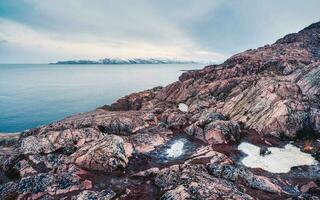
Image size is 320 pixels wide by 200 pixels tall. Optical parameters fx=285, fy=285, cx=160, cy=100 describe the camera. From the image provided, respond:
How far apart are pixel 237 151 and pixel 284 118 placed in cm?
1192

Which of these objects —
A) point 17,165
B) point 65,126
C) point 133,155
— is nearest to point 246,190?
point 133,155

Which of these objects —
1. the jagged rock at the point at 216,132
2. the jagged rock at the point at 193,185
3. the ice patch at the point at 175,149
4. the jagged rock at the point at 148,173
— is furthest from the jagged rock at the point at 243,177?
the jagged rock at the point at 216,132

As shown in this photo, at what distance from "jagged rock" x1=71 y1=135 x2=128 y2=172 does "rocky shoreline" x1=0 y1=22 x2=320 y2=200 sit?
111 millimetres

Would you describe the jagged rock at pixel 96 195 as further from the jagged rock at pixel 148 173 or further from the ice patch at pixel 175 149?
the ice patch at pixel 175 149

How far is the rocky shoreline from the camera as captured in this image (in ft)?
88.3

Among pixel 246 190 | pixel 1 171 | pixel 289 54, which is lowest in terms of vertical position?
pixel 1 171

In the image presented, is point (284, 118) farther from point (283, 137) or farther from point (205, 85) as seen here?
point (205, 85)

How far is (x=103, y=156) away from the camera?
32.4 m

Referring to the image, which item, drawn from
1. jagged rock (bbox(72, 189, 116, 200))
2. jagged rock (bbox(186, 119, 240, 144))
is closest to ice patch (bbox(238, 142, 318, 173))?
jagged rock (bbox(186, 119, 240, 144))

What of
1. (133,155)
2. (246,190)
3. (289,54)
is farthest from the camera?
(289,54)

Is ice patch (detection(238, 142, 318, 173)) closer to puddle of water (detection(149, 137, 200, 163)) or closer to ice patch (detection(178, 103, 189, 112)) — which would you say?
puddle of water (detection(149, 137, 200, 163))

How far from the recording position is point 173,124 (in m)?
48.6

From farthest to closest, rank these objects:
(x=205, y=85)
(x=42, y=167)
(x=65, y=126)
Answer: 1. (x=205, y=85)
2. (x=65, y=126)
3. (x=42, y=167)

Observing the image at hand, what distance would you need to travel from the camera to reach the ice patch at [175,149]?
37.2 m
